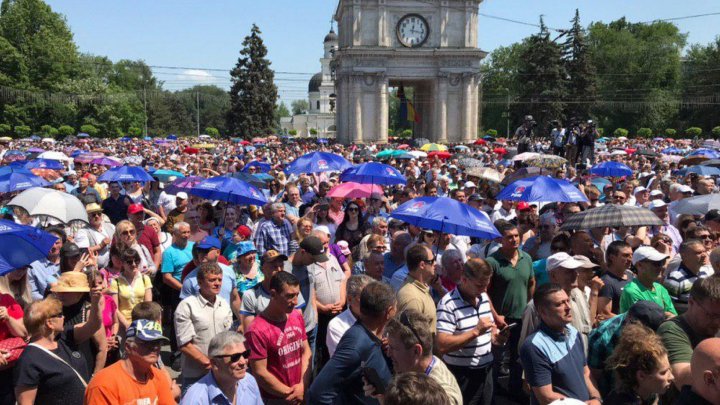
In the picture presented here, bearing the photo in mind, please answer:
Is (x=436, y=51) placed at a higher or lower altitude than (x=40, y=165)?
higher

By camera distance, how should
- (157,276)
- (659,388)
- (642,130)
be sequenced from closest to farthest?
(659,388) < (157,276) < (642,130)

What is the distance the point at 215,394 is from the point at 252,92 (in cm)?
7274

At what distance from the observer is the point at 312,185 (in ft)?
57.0

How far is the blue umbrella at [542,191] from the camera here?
10969 mm

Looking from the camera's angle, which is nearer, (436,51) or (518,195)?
(518,195)

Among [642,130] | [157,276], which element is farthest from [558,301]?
[642,130]

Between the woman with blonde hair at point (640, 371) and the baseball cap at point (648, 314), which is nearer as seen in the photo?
the woman with blonde hair at point (640, 371)

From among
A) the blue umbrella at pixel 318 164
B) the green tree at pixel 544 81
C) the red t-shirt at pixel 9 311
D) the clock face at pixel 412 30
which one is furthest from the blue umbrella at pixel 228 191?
the green tree at pixel 544 81

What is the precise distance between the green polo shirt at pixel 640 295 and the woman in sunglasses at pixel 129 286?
4.76 meters

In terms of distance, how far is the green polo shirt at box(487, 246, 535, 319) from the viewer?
7.72 metres

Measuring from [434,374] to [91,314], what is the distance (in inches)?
117

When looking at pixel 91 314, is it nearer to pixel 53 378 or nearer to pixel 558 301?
pixel 53 378

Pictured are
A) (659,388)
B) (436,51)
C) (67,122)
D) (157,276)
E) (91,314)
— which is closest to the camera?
(659,388)

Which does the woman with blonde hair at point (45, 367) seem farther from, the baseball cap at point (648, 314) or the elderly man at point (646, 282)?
the elderly man at point (646, 282)
